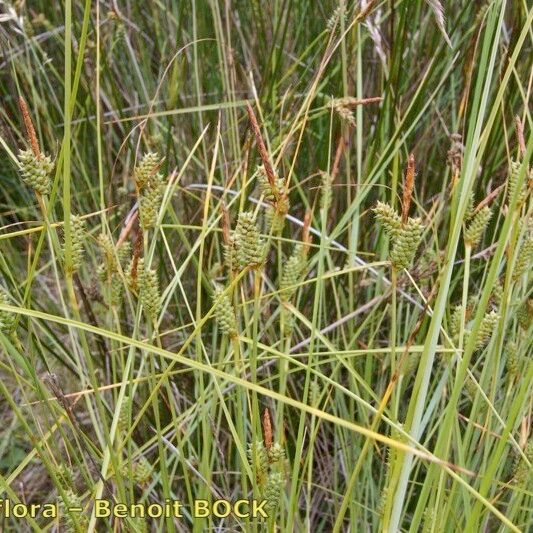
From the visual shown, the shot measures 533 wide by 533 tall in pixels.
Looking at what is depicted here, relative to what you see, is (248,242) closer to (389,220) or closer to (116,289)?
(389,220)

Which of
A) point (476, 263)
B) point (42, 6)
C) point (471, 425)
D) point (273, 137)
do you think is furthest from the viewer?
point (42, 6)

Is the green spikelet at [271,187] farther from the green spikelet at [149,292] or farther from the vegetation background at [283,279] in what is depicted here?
the green spikelet at [149,292]

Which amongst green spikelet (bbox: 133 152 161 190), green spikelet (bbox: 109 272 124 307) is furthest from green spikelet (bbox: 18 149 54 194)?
green spikelet (bbox: 109 272 124 307)

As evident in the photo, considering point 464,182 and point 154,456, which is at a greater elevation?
point 464,182

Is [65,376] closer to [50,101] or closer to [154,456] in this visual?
[154,456]

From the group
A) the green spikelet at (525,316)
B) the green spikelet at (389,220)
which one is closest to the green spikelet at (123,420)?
the green spikelet at (389,220)

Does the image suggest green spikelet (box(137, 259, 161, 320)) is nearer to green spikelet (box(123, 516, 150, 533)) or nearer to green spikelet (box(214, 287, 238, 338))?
green spikelet (box(214, 287, 238, 338))

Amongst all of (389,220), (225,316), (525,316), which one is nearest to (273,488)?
(225,316)

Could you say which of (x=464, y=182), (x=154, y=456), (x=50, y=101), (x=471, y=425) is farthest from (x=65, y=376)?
(x=464, y=182)

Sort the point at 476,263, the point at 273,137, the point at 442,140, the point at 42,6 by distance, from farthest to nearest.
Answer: the point at 42,6 → the point at 442,140 → the point at 476,263 → the point at 273,137
